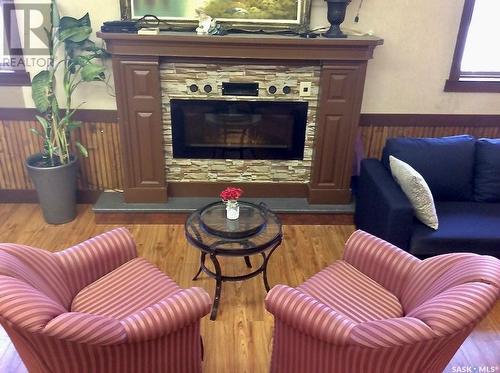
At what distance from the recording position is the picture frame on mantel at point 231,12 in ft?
9.92

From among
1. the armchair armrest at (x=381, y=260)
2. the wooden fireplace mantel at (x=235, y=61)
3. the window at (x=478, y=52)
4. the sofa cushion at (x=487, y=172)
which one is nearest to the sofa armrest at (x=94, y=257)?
the armchair armrest at (x=381, y=260)

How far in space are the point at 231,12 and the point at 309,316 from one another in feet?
7.80

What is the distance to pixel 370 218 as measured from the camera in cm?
285

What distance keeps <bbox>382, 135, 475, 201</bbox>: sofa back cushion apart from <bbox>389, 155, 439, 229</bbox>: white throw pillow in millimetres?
286

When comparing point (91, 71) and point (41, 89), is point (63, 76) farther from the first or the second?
point (91, 71)

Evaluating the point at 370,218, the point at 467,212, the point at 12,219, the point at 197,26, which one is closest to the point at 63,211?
the point at 12,219

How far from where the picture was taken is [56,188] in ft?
10.4

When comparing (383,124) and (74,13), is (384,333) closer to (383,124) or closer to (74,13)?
(383,124)

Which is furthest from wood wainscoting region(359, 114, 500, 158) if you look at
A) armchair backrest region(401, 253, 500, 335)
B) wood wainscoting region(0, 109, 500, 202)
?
armchair backrest region(401, 253, 500, 335)

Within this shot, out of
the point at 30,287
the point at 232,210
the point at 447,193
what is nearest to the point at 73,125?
the point at 232,210

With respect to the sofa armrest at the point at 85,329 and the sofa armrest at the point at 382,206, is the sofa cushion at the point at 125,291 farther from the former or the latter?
the sofa armrest at the point at 382,206

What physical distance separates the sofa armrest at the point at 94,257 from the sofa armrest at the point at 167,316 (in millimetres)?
552

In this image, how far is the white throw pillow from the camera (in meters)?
2.49

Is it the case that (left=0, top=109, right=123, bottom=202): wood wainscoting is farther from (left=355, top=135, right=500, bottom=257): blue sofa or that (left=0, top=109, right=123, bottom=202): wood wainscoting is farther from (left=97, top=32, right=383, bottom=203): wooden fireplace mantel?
(left=355, top=135, right=500, bottom=257): blue sofa
